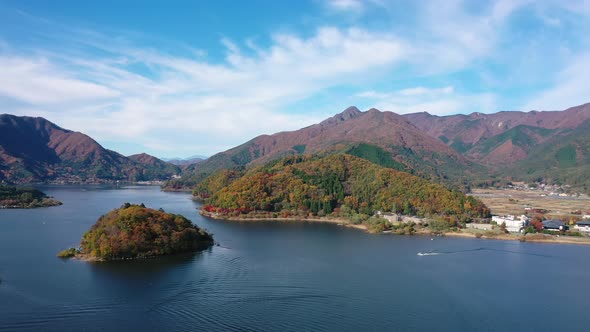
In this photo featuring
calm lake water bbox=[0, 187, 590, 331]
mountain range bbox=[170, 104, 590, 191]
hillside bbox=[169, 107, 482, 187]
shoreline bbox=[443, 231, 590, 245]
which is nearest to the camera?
calm lake water bbox=[0, 187, 590, 331]

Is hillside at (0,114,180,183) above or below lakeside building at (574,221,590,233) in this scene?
above

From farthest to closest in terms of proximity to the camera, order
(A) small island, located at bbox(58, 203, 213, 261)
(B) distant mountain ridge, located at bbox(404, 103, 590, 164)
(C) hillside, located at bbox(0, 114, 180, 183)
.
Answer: (B) distant mountain ridge, located at bbox(404, 103, 590, 164) → (C) hillside, located at bbox(0, 114, 180, 183) → (A) small island, located at bbox(58, 203, 213, 261)

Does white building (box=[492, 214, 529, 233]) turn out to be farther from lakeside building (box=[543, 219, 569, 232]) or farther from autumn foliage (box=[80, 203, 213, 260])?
autumn foliage (box=[80, 203, 213, 260])

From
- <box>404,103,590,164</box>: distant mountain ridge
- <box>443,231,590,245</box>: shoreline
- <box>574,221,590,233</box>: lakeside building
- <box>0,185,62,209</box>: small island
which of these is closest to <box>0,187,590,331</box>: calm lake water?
<box>443,231,590,245</box>: shoreline

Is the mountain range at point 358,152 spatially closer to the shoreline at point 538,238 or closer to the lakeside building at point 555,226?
the lakeside building at point 555,226

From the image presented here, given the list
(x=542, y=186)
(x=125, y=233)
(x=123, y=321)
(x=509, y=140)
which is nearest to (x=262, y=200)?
(x=125, y=233)

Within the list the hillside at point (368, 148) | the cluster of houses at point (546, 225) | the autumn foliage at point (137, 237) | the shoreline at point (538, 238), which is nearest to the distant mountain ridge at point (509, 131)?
the hillside at point (368, 148)

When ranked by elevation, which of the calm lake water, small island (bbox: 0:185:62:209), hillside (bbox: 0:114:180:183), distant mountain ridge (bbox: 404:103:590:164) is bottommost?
the calm lake water
